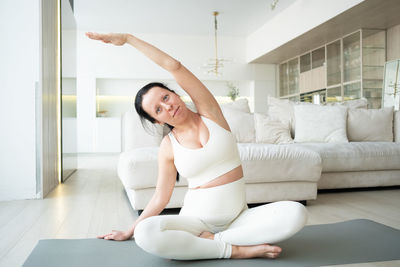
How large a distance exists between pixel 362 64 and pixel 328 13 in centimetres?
121

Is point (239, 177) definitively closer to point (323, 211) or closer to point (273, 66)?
point (323, 211)

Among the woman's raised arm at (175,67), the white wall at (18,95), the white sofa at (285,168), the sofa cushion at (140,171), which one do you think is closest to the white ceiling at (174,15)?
the white wall at (18,95)

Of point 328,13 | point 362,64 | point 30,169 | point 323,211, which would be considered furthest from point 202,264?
point 362,64

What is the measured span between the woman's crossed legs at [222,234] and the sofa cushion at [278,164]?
110 cm

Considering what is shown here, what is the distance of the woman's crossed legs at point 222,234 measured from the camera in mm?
1391

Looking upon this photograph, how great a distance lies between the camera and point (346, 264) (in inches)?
60.0

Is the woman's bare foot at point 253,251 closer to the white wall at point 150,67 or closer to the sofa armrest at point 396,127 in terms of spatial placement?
the sofa armrest at point 396,127

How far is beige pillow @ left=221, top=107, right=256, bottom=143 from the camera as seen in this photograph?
3814 millimetres

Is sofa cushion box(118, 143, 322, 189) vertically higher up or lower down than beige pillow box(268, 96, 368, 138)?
lower down

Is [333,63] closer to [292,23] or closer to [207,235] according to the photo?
[292,23]

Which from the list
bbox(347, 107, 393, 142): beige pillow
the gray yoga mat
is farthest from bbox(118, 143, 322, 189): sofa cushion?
bbox(347, 107, 393, 142): beige pillow

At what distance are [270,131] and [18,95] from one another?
8.20 feet

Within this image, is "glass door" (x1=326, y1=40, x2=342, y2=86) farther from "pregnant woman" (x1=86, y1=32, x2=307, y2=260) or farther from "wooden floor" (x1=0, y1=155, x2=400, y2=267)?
"pregnant woman" (x1=86, y1=32, x2=307, y2=260)

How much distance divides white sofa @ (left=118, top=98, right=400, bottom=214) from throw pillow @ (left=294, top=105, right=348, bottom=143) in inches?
8.2
